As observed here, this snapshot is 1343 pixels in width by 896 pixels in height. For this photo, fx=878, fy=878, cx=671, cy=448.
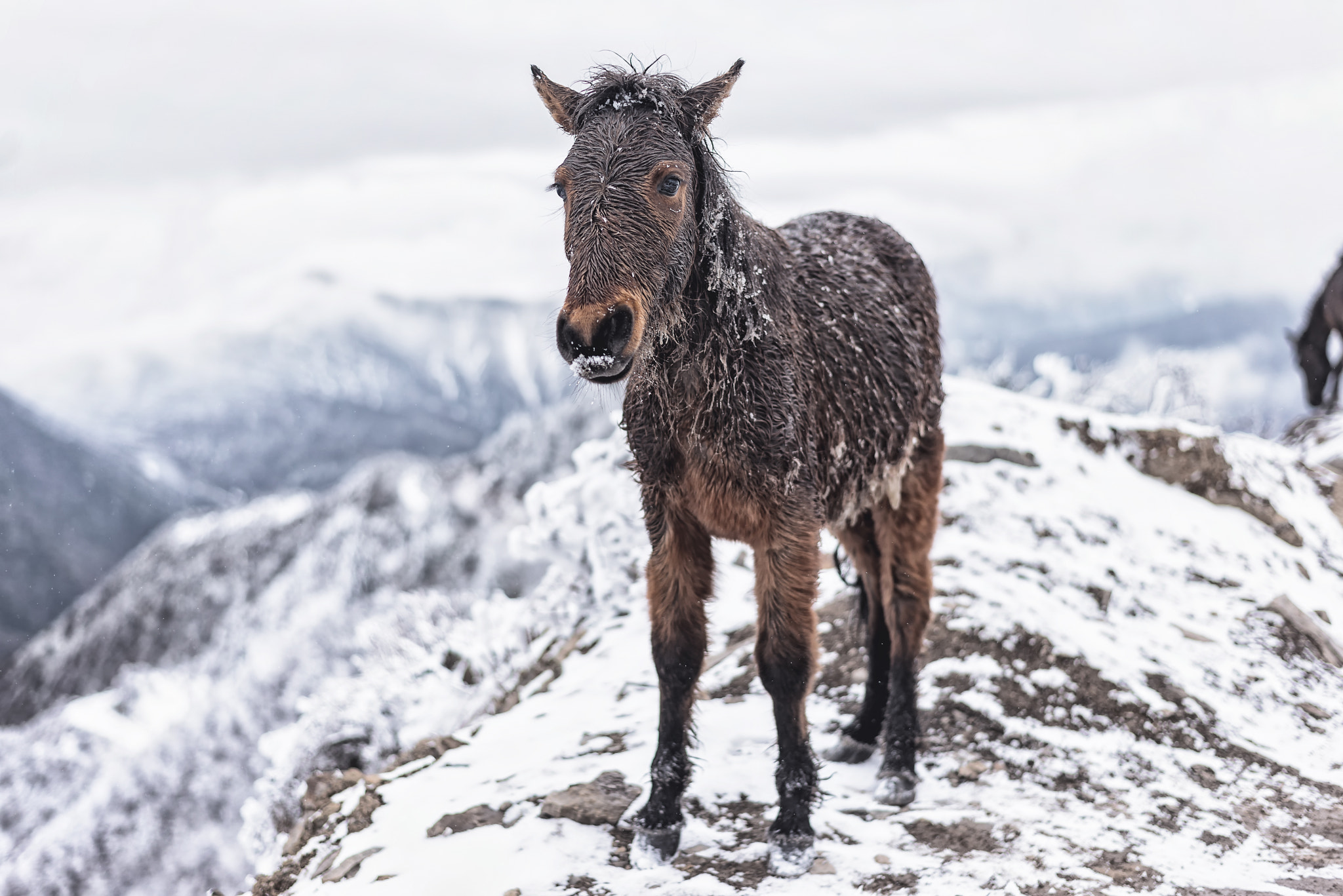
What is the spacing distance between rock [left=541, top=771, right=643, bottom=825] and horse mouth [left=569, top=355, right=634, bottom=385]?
239cm

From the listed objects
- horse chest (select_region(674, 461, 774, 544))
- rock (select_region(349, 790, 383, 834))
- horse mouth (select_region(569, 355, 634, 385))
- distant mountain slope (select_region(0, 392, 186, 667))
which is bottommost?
distant mountain slope (select_region(0, 392, 186, 667))

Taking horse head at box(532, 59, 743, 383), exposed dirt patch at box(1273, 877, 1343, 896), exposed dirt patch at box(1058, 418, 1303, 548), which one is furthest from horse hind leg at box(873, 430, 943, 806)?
exposed dirt patch at box(1058, 418, 1303, 548)

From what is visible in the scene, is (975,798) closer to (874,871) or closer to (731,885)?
(874,871)

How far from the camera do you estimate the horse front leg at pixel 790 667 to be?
369 centimetres

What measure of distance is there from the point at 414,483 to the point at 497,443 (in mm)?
7251

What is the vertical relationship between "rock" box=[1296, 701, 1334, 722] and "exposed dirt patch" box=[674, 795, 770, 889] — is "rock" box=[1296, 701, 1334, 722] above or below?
below

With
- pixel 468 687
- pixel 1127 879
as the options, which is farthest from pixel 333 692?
pixel 1127 879

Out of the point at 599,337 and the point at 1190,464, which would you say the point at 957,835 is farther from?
the point at 1190,464

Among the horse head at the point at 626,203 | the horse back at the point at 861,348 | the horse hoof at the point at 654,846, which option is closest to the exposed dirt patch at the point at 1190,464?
the horse back at the point at 861,348

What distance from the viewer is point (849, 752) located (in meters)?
5.08

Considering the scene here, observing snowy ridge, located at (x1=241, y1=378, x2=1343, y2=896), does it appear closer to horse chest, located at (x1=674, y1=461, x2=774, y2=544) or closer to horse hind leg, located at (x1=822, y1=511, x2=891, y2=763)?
horse hind leg, located at (x1=822, y1=511, x2=891, y2=763)

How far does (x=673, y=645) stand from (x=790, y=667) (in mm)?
534

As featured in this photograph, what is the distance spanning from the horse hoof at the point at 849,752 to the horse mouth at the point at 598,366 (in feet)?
10.5

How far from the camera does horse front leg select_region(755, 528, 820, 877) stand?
369cm
